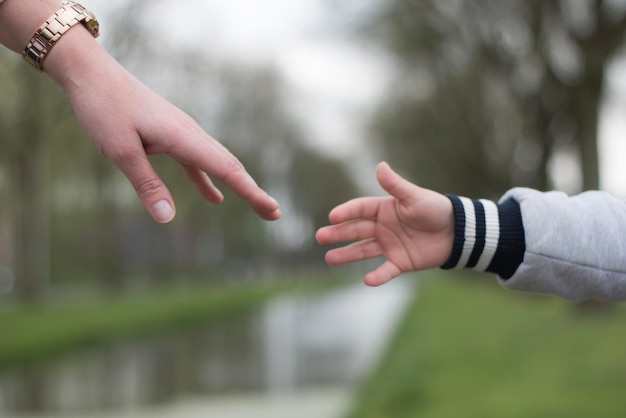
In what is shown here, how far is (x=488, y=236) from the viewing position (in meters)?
2.25

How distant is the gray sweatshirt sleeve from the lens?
7.21 feet

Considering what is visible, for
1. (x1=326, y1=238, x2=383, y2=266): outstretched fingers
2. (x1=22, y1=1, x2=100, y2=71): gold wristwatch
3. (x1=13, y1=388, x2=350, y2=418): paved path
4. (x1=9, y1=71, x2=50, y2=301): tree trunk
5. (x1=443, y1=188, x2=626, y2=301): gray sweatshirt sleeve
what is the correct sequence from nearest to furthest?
(x1=22, y1=1, x2=100, y2=71): gold wristwatch
(x1=443, y1=188, x2=626, y2=301): gray sweatshirt sleeve
(x1=326, y1=238, x2=383, y2=266): outstretched fingers
(x1=13, y1=388, x2=350, y2=418): paved path
(x1=9, y1=71, x2=50, y2=301): tree trunk

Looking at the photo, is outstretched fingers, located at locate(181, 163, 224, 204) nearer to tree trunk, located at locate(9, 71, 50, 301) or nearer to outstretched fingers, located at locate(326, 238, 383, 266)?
outstretched fingers, located at locate(326, 238, 383, 266)

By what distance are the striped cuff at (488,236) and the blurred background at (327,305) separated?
10.7 feet

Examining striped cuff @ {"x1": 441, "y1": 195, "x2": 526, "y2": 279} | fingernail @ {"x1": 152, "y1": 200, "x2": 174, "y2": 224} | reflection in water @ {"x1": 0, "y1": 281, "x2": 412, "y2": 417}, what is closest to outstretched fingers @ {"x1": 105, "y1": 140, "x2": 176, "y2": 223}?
fingernail @ {"x1": 152, "y1": 200, "x2": 174, "y2": 224}

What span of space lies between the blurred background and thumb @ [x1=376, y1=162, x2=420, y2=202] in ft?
11.1

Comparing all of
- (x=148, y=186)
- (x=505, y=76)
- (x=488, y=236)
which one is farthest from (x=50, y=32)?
(x=505, y=76)

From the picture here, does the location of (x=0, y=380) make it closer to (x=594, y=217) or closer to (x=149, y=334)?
(x=149, y=334)

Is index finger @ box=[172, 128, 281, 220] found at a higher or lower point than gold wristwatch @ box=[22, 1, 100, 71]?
lower

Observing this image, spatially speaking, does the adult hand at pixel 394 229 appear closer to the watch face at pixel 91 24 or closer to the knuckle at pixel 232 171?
the knuckle at pixel 232 171

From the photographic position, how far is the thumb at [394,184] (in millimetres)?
2291

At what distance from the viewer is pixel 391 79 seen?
23688mm

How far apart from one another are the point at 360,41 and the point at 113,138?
13429mm

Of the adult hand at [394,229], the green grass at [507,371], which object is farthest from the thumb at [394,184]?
the green grass at [507,371]
